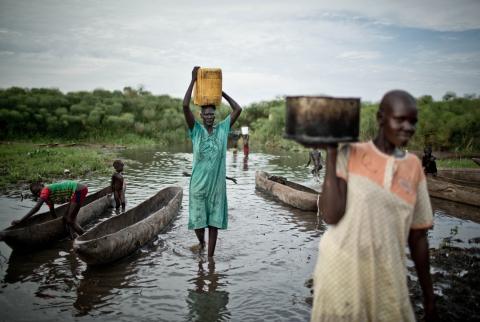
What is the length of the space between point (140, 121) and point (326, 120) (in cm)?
3767

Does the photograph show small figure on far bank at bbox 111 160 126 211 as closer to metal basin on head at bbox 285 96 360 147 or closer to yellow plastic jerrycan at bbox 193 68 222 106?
yellow plastic jerrycan at bbox 193 68 222 106

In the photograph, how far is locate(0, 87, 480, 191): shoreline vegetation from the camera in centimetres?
1515

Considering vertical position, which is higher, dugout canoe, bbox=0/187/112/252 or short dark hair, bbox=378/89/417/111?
short dark hair, bbox=378/89/417/111

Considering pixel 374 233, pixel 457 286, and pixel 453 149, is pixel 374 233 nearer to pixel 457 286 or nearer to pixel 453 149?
pixel 457 286

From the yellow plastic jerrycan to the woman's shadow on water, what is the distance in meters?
2.15

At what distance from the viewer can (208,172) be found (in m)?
5.10

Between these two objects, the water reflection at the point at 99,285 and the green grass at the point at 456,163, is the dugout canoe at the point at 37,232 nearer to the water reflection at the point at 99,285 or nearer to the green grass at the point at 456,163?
the water reflection at the point at 99,285

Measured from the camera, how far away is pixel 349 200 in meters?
1.87

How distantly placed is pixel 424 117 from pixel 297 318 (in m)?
21.6

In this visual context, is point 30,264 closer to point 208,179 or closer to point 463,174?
point 208,179

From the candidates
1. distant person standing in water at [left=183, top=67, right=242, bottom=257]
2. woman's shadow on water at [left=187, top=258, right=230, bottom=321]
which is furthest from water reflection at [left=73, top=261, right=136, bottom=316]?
distant person standing in water at [left=183, top=67, right=242, bottom=257]

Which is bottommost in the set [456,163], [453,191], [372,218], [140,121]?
[453,191]

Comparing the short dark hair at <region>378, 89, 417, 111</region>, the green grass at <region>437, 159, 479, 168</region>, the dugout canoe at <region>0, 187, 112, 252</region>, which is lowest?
the dugout canoe at <region>0, 187, 112, 252</region>

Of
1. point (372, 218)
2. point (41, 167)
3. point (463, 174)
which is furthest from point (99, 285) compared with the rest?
point (463, 174)
